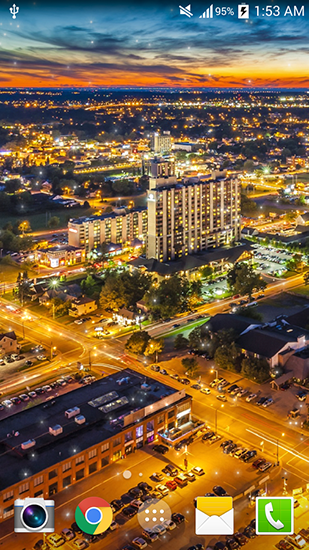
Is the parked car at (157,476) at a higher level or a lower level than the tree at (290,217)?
lower

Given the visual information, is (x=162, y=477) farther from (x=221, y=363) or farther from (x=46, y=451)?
(x=221, y=363)

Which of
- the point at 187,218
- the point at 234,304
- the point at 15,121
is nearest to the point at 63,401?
the point at 234,304

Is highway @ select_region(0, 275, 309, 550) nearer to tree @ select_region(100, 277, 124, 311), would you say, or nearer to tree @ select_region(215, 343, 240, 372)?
tree @ select_region(215, 343, 240, 372)

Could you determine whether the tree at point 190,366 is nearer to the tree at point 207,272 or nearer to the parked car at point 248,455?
the parked car at point 248,455

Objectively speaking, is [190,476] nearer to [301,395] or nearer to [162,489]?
[162,489]

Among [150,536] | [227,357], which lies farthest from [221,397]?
[150,536]

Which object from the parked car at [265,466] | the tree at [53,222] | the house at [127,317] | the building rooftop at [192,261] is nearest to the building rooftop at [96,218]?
the building rooftop at [192,261]
